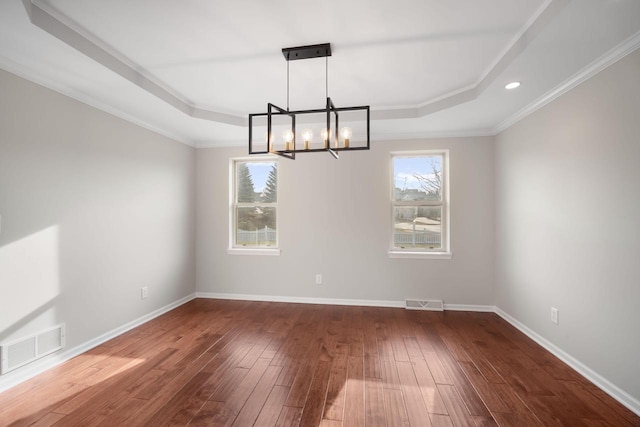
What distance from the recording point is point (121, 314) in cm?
330

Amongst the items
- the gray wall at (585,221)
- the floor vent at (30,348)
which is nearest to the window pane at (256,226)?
the floor vent at (30,348)

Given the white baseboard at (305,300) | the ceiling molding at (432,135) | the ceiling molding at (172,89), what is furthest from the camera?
the white baseboard at (305,300)

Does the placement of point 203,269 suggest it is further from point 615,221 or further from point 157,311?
point 615,221

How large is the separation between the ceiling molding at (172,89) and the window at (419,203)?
0.96m

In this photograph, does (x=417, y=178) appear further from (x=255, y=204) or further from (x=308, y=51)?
(x=308, y=51)

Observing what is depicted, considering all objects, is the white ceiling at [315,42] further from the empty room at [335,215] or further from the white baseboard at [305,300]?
the white baseboard at [305,300]

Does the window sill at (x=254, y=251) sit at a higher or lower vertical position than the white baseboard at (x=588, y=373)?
higher

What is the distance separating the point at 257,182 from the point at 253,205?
1.19 ft

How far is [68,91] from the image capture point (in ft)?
8.83

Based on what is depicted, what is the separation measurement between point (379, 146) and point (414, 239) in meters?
1.41

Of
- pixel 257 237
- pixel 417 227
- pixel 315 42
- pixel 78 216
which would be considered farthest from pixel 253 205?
pixel 315 42

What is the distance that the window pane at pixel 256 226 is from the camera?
15.1 ft

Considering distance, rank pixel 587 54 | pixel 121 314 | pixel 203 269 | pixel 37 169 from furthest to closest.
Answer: pixel 203 269 → pixel 121 314 → pixel 37 169 → pixel 587 54

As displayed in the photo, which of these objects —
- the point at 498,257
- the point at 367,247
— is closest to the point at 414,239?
the point at 367,247
